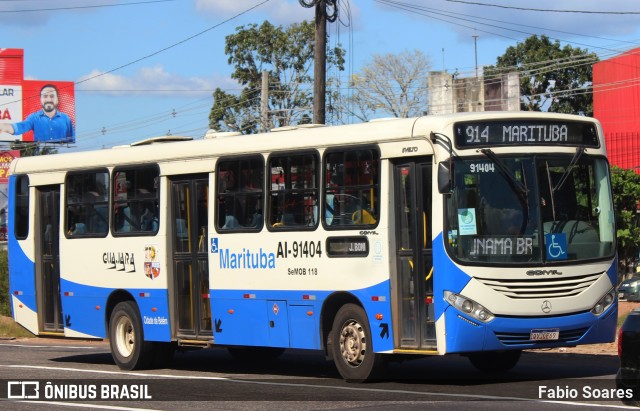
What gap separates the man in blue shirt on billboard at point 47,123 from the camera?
82.8 meters

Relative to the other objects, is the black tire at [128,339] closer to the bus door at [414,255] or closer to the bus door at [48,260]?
the bus door at [48,260]

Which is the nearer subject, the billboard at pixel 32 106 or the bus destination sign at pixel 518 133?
the bus destination sign at pixel 518 133

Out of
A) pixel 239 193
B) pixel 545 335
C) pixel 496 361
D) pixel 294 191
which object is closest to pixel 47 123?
pixel 239 193

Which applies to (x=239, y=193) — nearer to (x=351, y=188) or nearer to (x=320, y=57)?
(x=351, y=188)

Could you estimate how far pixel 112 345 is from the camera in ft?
61.9

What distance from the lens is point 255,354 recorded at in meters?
19.6

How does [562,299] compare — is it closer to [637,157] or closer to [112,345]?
[112,345]

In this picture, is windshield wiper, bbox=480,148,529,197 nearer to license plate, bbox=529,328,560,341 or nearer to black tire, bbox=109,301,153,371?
license plate, bbox=529,328,560,341

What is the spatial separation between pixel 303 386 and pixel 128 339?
4.89m

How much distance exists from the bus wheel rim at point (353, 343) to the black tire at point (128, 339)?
4518mm

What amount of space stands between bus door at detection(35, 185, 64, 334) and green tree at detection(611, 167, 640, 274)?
19663 millimetres

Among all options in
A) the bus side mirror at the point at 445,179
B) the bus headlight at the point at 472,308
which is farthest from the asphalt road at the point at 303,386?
the bus side mirror at the point at 445,179

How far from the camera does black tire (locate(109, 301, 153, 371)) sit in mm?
18391

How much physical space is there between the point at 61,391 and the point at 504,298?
5.70m
